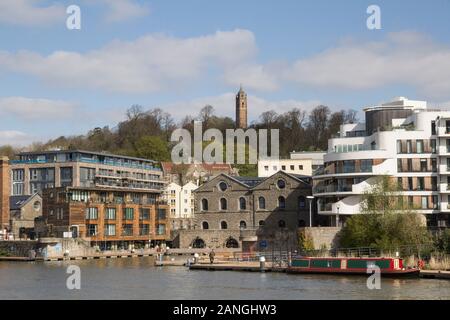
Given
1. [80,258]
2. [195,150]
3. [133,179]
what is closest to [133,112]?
[195,150]

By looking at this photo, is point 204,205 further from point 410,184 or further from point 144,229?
point 410,184

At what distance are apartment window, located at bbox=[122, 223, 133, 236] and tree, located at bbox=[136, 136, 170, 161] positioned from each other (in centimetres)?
4540

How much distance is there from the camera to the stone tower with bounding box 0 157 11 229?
11562cm

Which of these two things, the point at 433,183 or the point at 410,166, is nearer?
the point at 433,183

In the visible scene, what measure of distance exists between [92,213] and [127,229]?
6.98 m

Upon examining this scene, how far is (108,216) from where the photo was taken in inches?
4114

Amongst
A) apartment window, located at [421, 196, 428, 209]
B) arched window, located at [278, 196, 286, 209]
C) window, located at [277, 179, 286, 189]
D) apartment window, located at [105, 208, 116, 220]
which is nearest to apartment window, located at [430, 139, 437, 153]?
apartment window, located at [421, 196, 428, 209]

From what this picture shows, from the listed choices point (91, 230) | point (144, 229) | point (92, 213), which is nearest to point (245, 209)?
point (144, 229)

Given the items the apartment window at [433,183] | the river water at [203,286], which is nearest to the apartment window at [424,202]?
the apartment window at [433,183]

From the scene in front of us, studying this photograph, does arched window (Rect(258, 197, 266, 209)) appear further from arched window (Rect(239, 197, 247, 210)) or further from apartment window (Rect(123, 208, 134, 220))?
apartment window (Rect(123, 208, 134, 220))

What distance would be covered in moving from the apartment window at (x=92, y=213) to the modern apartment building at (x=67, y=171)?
15.8m

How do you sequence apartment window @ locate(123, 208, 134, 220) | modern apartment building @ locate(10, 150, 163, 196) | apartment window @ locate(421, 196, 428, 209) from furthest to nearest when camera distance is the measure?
modern apartment building @ locate(10, 150, 163, 196) → apartment window @ locate(123, 208, 134, 220) → apartment window @ locate(421, 196, 428, 209)

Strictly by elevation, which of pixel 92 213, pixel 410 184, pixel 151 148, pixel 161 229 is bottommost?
pixel 161 229
